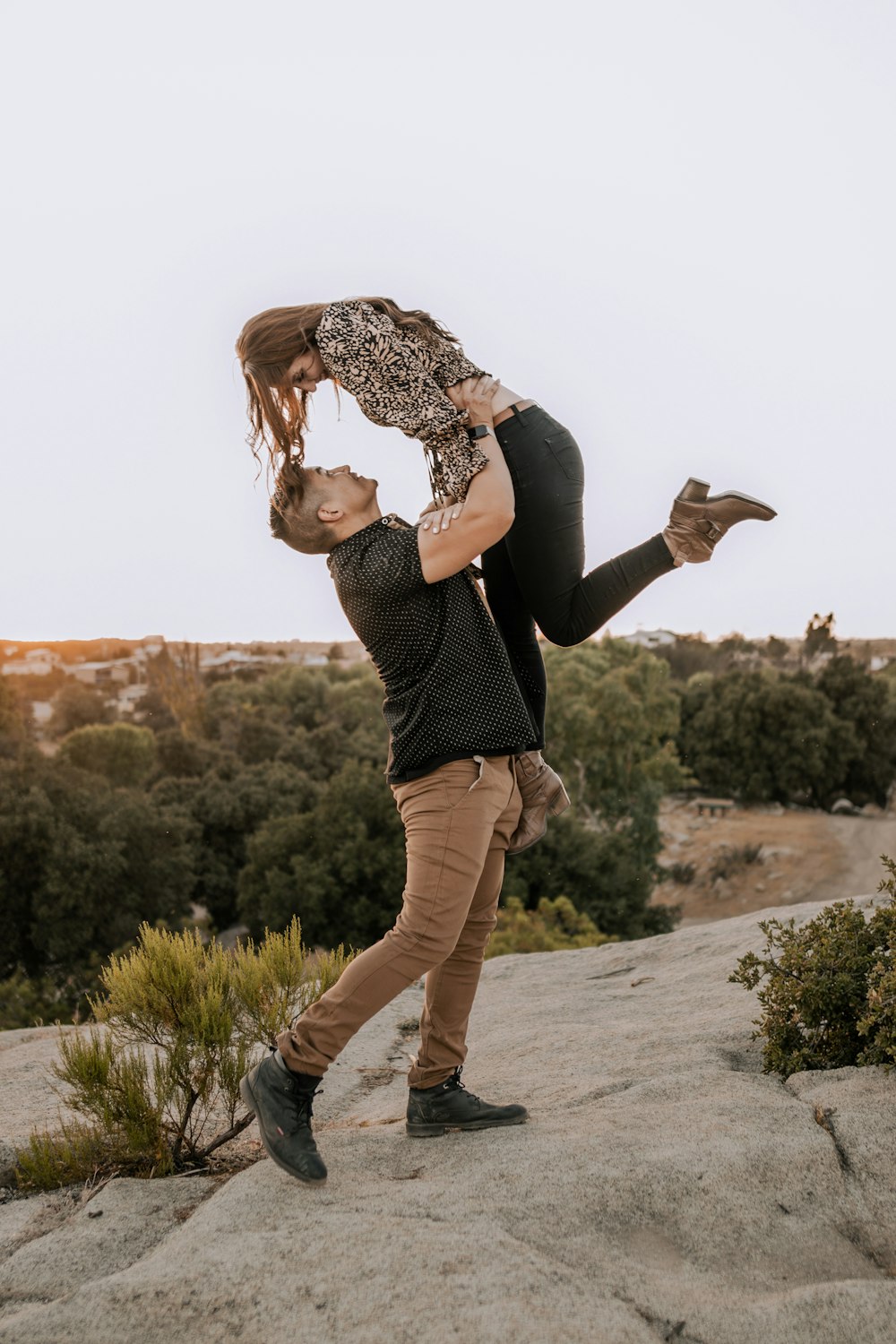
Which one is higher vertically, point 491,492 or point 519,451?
point 519,451

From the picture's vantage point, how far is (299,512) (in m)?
3.37

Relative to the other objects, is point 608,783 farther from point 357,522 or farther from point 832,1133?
point 357,522

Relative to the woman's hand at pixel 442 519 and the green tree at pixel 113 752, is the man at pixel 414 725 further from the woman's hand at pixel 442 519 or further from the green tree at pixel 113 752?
the green tree at pixel 113 752

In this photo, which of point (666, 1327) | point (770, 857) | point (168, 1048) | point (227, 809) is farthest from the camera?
point (770, 857)

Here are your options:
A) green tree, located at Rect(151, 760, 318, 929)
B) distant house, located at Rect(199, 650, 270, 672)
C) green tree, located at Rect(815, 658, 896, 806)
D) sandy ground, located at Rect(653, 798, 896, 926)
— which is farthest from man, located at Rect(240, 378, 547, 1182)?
distant house, located at Rect(199, 650, 270, 672)

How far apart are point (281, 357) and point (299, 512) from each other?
46 cm

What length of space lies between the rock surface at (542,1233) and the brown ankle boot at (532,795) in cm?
89

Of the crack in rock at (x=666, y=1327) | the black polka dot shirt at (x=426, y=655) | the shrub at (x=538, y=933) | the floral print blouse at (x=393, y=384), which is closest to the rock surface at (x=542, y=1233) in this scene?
the crack in rock at (x=666, y=1327)

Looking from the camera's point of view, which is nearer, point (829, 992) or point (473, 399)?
point (473, 399)

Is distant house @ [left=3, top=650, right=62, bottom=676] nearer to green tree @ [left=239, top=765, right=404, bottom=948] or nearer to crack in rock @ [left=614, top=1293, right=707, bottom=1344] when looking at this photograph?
green tree @ [left=239, top=765, right=404, bottom=948]

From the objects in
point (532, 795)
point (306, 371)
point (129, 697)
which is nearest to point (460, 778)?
point (532, 795)

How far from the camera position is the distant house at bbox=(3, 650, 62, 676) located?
39844mm

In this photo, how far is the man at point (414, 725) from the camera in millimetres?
3207

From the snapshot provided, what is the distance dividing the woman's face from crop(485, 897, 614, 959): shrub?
12.7 metres
